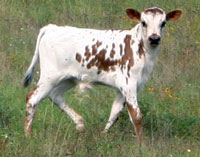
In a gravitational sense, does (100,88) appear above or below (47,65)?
below

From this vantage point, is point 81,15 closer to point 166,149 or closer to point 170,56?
point 170,56

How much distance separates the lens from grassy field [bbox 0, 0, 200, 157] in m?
8.57

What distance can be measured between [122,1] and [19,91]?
18.4 feet

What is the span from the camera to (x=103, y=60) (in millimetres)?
10219

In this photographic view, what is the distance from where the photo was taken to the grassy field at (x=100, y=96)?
8.57m

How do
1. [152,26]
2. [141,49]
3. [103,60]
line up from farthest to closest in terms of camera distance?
1. [103,60]
2. [141,49]
3. [152,26]

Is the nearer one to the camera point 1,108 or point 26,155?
point 26,155

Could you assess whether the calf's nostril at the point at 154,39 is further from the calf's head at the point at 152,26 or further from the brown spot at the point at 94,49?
the brown spot at the point at 94,49

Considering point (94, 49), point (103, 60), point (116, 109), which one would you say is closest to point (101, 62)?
point (103, 60)

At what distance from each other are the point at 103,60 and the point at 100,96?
1.15 metres

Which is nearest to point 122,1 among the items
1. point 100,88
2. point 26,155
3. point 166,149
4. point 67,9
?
point 67,9

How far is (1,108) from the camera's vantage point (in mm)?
10047

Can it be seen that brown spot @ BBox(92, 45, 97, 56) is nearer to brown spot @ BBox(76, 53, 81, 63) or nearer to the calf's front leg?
brown spot @ BBox(76, 53, 81, 63)

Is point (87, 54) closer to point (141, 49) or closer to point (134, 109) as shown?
point (141, 49)
